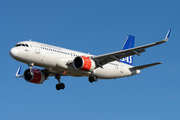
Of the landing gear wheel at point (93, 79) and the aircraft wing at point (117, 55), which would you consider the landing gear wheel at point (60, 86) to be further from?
the aircraft wing at point (117, 55)

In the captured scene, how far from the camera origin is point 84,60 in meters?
38.2

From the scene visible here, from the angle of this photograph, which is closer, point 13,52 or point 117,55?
point 13,52

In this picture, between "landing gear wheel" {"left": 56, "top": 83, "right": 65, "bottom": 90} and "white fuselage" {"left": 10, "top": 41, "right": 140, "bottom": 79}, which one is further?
"landing gear wheel" {"left": 56, "top": 83, "right": 65, "bottom": 90}

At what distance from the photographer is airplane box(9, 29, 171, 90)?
3628cm

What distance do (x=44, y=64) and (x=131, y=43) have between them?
20.4 metres

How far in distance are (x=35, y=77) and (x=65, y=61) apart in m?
7.11

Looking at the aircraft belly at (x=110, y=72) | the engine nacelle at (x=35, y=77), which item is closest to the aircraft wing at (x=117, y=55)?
the aircraft belly at (x=110, y=72)

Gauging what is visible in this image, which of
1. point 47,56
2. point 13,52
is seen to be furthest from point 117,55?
point 13,52

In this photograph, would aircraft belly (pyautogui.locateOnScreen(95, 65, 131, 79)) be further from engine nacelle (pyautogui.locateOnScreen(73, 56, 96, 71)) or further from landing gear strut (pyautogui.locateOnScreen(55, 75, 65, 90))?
landing gear strut (pyautogui.locateOnScreen(55, 75, 65, 90))

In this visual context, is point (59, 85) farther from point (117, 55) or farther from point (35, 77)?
point (117, 55)

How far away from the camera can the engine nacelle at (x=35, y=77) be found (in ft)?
141

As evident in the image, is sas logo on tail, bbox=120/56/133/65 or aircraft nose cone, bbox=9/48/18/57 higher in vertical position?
sas logo on tail, bbox=120/56/133/65

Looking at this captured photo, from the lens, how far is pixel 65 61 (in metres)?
38.2

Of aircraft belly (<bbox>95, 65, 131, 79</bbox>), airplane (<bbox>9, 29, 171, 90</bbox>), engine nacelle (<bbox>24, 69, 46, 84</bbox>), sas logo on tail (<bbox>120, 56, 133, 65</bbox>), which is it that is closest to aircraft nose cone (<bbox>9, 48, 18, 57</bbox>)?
airplane (<bbox>9, 29, 171, 90</bbox>)
